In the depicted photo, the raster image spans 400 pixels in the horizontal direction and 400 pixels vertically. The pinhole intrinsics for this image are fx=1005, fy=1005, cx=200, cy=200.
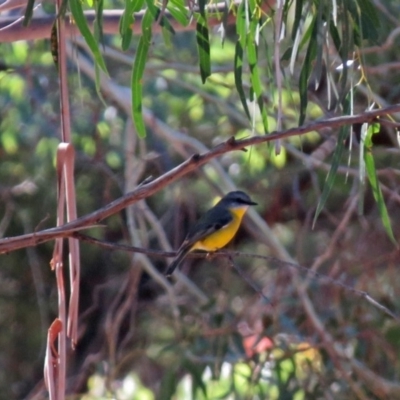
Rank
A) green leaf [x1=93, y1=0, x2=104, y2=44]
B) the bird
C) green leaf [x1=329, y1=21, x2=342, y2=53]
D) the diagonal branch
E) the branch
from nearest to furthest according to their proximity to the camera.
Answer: the branch, green leaf [x1=93, y1=0, x2=104, y2=44], green leaf [x1=329, y1=21, x2=342, y2=53], the diagonal branch, the bird

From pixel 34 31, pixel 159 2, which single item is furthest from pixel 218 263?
pixel 159 2

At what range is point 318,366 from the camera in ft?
14.3

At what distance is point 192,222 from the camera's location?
213 inches

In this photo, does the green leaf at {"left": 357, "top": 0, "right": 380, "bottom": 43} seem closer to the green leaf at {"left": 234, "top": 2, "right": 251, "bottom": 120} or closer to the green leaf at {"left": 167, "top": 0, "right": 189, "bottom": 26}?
the green leaf at {"left": 234, "top": 2, "right": 251, "bottom": 120}

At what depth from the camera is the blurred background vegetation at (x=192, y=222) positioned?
420 centimetres

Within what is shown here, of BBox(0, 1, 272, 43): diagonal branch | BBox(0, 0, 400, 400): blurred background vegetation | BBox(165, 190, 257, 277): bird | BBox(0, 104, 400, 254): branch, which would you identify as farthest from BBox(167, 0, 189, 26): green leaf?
BBox(165, 190, 257, 277): bird

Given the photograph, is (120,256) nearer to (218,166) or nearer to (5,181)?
(5,181)

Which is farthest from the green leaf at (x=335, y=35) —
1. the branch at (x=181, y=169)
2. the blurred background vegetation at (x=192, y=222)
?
the blurred background vegetation at (x=192, y=222)

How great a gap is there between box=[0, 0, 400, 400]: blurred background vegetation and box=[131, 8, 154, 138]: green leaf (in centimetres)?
142

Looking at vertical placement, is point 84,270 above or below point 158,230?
below

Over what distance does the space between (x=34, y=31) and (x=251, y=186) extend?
2509 mm

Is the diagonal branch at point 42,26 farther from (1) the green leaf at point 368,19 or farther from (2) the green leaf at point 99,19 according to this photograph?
(2) the green leaf at point 99,19

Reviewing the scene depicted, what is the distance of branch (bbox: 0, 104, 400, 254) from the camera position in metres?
1.53

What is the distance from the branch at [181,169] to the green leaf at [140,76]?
48cm
